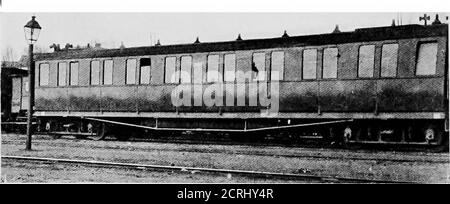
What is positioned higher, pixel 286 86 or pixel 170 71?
pixel 170 71

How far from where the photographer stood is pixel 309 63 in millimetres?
14266

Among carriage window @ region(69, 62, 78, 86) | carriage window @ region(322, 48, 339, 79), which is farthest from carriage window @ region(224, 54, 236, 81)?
carriage window @ region(69, 62, 78, 86)

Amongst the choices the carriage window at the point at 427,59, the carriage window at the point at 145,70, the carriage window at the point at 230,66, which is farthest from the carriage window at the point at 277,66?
the carriage window at the point at 145,70

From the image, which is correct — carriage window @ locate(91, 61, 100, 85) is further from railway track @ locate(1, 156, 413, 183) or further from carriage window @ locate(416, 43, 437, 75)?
carriage window @ locate(416, 43, 437, 75)

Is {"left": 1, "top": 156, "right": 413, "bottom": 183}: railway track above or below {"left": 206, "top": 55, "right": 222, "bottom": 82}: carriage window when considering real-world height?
below

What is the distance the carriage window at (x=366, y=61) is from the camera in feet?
44.2

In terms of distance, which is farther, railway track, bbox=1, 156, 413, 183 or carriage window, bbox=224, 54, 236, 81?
carriage window, bbox=224, 54, 236, 81

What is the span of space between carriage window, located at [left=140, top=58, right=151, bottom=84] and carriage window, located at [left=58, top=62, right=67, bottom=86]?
9.87ft

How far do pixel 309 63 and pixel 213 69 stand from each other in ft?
9.21

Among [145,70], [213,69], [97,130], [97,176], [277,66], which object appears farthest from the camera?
[97,130]

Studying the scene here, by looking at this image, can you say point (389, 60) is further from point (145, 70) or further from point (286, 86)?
point (145, 70)

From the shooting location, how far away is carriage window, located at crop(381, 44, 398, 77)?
1318cm

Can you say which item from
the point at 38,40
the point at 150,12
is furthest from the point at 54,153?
the point at 150,12

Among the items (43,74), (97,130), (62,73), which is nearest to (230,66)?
(97,130)
